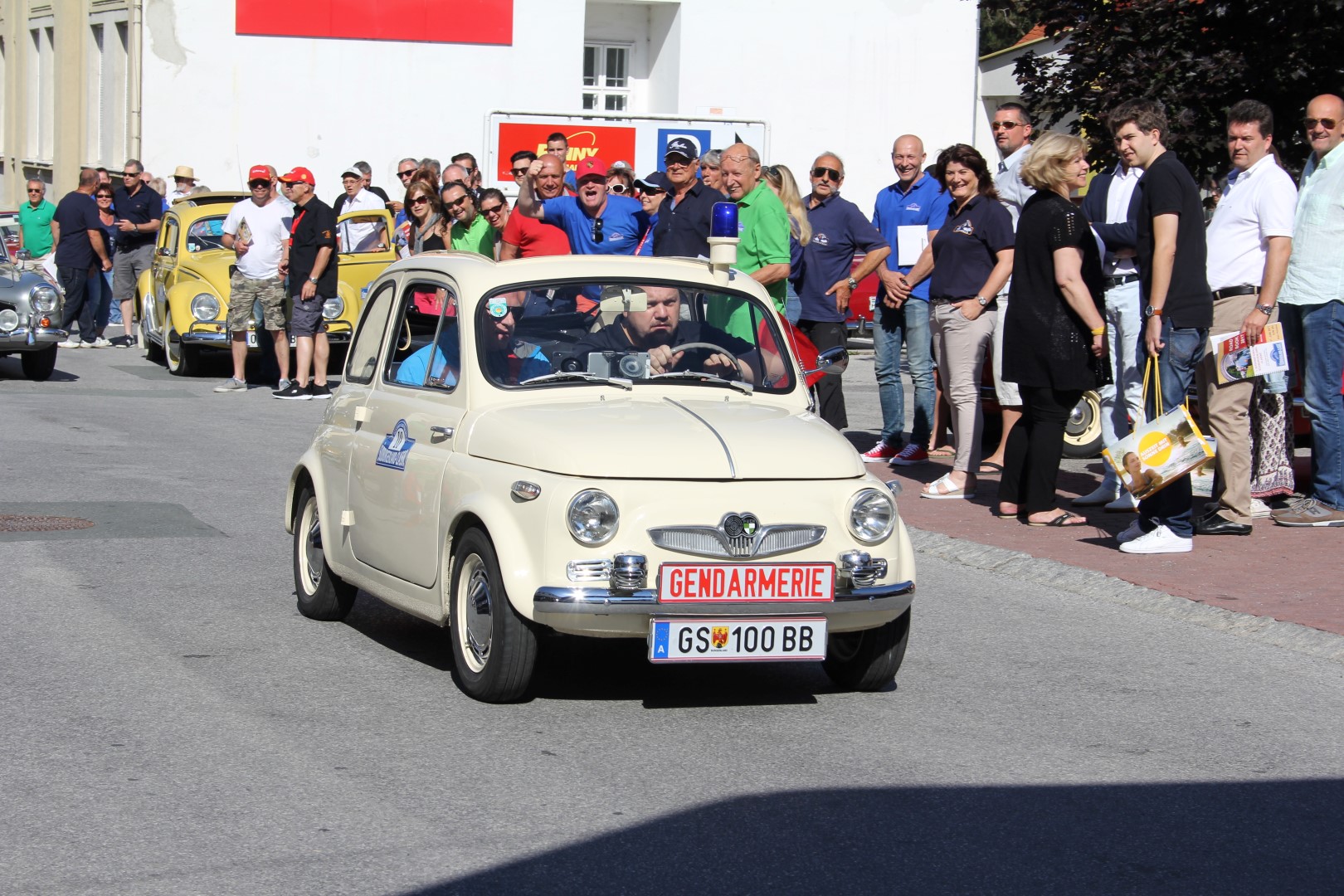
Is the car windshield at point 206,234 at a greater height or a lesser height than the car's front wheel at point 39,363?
greater

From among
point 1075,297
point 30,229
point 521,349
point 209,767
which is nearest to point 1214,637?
point 1075,297

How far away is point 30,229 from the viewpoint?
26281 mm

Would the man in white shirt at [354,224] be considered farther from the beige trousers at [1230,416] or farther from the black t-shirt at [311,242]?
the beige trousers at [1230,416]

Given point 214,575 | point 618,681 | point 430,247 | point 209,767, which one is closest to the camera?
point 209,767

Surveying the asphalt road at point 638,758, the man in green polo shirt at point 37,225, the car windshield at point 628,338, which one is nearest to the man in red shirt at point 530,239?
the asphalt road at point 638,758

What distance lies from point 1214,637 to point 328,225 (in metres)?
11.7

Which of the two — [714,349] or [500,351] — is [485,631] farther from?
[714,349]

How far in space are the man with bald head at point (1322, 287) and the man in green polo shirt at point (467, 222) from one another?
21.4 feet

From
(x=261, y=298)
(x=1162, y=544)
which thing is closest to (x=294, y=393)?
(x=261, y=298)

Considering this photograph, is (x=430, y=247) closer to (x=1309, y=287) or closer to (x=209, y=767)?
(x=1309, y=287)

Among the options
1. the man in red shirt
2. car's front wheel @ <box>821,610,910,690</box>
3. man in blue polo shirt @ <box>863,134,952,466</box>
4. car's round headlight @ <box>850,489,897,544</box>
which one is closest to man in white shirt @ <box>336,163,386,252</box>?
the man in red shirt

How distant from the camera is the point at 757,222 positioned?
36.1ft

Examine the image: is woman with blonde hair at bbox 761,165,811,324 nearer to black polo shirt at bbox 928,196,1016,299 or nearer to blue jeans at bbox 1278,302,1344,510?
black polo shirt at bbox 928,196,1016,299

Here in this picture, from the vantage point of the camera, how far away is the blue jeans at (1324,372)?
9.69 metres
